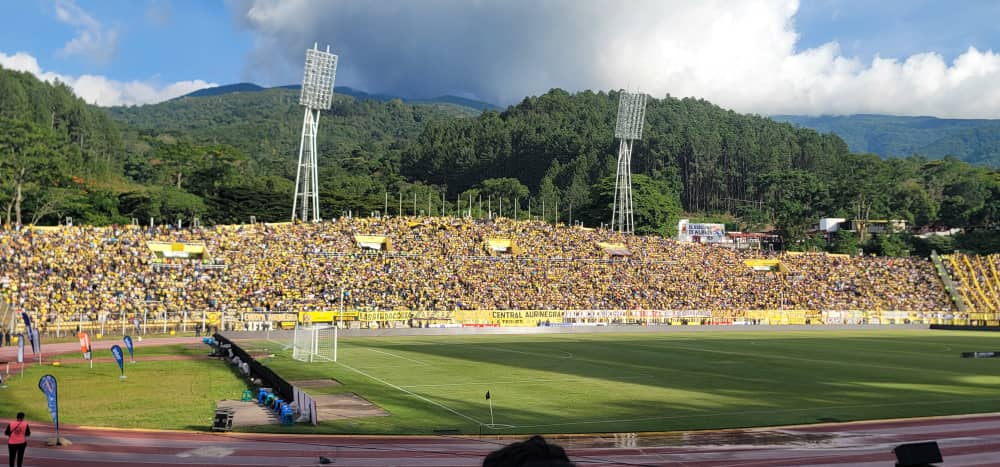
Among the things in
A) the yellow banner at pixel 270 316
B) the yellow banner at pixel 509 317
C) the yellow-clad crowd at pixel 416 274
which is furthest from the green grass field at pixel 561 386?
the yellow banner at pixel 509 317

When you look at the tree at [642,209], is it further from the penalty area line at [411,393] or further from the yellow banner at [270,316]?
the penalty area line at [411,393]

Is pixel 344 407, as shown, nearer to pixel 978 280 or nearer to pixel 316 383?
pixel 316 383

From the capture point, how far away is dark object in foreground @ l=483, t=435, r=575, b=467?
3.05m

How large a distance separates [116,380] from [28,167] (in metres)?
75.6

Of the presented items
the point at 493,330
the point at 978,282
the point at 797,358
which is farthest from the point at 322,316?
the point at 978,282

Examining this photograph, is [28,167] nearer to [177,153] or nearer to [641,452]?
[177,153]

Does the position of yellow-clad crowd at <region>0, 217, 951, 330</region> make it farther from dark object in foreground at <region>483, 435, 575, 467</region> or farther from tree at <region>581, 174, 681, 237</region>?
dark object in foreground at <region>483, 435, 575, 467</region>

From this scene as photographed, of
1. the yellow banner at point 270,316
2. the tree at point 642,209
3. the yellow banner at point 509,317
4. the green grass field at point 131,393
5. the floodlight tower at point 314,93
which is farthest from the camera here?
the tree at point 642,209

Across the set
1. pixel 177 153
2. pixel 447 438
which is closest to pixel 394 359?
pixel 447 438

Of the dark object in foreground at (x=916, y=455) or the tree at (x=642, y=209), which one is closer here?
the dark object in foreground at (x=916, y=455)

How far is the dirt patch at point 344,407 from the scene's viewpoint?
2216 centimetres

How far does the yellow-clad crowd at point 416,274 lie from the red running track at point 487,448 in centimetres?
3790

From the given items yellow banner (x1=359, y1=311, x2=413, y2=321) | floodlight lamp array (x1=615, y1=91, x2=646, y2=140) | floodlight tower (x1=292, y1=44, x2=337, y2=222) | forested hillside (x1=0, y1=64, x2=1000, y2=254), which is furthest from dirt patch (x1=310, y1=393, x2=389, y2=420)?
forested hillside (x1=0, y1=64, x2=1000, y2=254)

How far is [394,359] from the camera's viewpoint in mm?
38562
